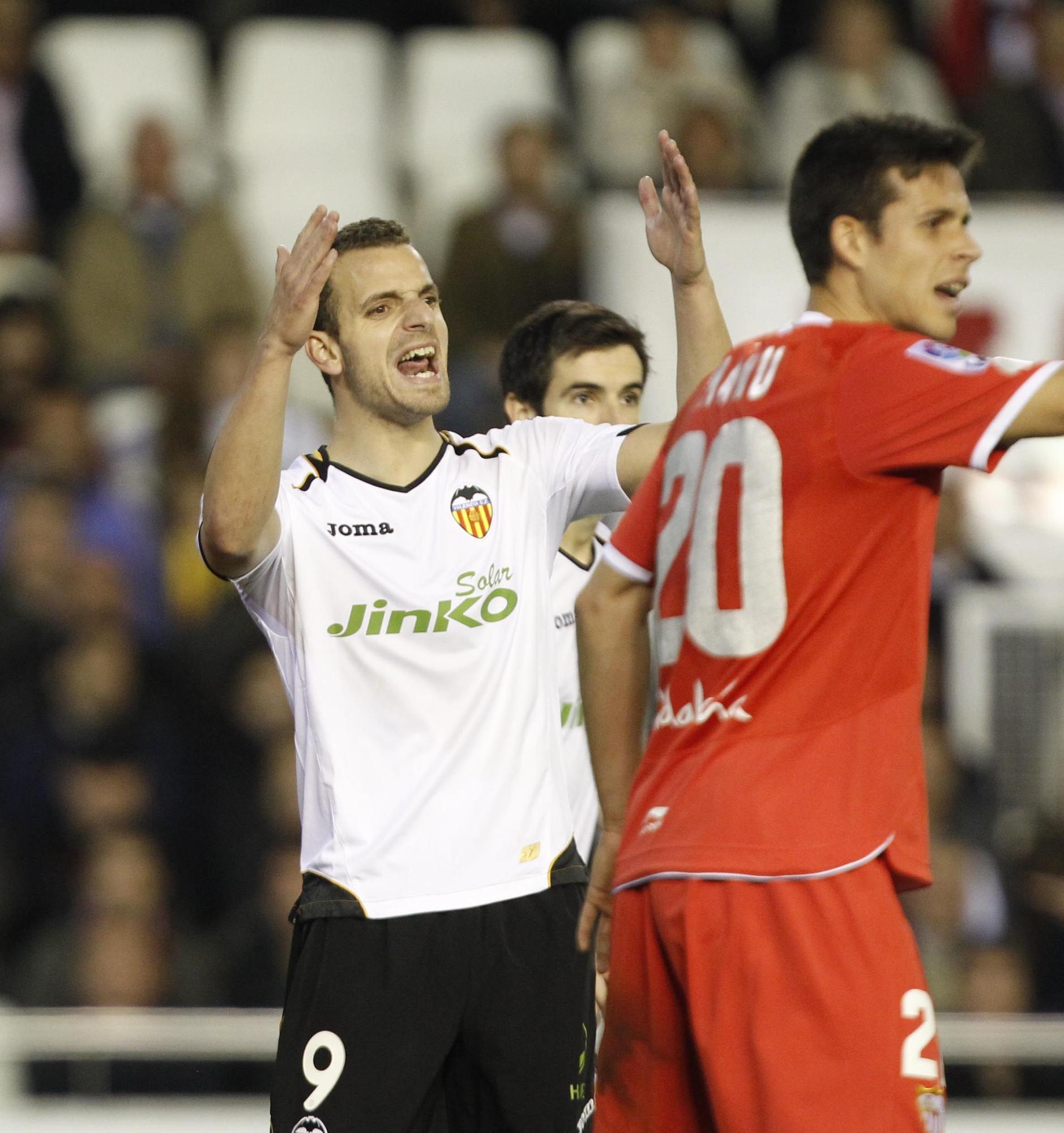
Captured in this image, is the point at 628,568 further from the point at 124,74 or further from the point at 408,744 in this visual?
the point at 124,74

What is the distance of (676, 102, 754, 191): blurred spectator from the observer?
389 inches

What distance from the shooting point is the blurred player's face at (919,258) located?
3297mm

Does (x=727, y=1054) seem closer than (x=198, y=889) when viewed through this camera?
Yes

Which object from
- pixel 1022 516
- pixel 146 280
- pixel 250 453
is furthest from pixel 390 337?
pixel 146 280

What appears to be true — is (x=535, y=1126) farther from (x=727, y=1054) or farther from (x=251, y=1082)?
(x=251, y=1082)

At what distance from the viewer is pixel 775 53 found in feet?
37.9

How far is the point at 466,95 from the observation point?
11031 mm

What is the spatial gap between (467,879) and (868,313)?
1.40 m

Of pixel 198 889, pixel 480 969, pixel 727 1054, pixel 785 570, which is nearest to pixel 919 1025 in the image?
pixel 727 1054

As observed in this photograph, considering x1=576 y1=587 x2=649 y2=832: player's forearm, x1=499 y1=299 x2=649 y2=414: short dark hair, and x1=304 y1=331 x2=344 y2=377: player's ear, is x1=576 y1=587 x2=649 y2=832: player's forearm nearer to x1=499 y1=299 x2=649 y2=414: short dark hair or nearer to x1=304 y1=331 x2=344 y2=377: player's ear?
Answer: x1=304 y1=331 x2=344 y2=377: player's ear

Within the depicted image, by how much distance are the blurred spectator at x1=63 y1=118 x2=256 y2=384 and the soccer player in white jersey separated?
542 centimetres

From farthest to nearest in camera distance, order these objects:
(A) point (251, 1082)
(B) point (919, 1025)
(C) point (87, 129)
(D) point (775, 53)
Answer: (D) point (775, 53) < (C) point (87, 129) < (A) point (251, 1082) < (B) point (919, 1025)

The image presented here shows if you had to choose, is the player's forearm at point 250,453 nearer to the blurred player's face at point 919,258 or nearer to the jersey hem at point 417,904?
the jersey hem at point 417,904

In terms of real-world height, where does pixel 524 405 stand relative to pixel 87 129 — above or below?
below
